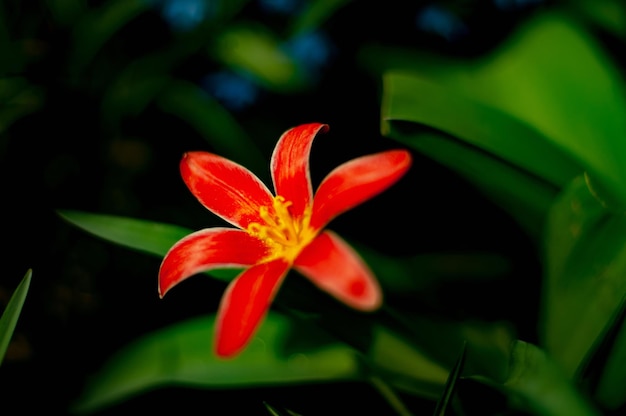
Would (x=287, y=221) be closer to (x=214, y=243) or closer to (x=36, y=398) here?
(x=214, y=243)

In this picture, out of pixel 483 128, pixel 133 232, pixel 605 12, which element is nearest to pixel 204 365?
pixel 133 232

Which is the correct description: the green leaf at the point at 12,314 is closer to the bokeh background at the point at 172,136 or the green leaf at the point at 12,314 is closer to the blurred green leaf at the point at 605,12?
the bokeh background at the point at 172,136

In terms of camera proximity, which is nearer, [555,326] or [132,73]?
[555,326]

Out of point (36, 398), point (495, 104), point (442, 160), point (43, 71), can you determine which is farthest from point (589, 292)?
point (43, 71)

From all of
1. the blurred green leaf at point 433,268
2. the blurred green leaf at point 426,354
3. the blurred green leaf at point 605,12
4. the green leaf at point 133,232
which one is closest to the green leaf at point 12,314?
the green leaf at point 133,232

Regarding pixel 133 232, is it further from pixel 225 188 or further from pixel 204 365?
pixel 204 365

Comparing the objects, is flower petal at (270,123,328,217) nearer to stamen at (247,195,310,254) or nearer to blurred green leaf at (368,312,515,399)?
stamen at (247,195,310,254)

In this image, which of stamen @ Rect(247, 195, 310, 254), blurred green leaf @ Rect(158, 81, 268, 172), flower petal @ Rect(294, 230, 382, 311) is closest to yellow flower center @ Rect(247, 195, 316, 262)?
stamen @ Rect(247, 195, 310, 254)
